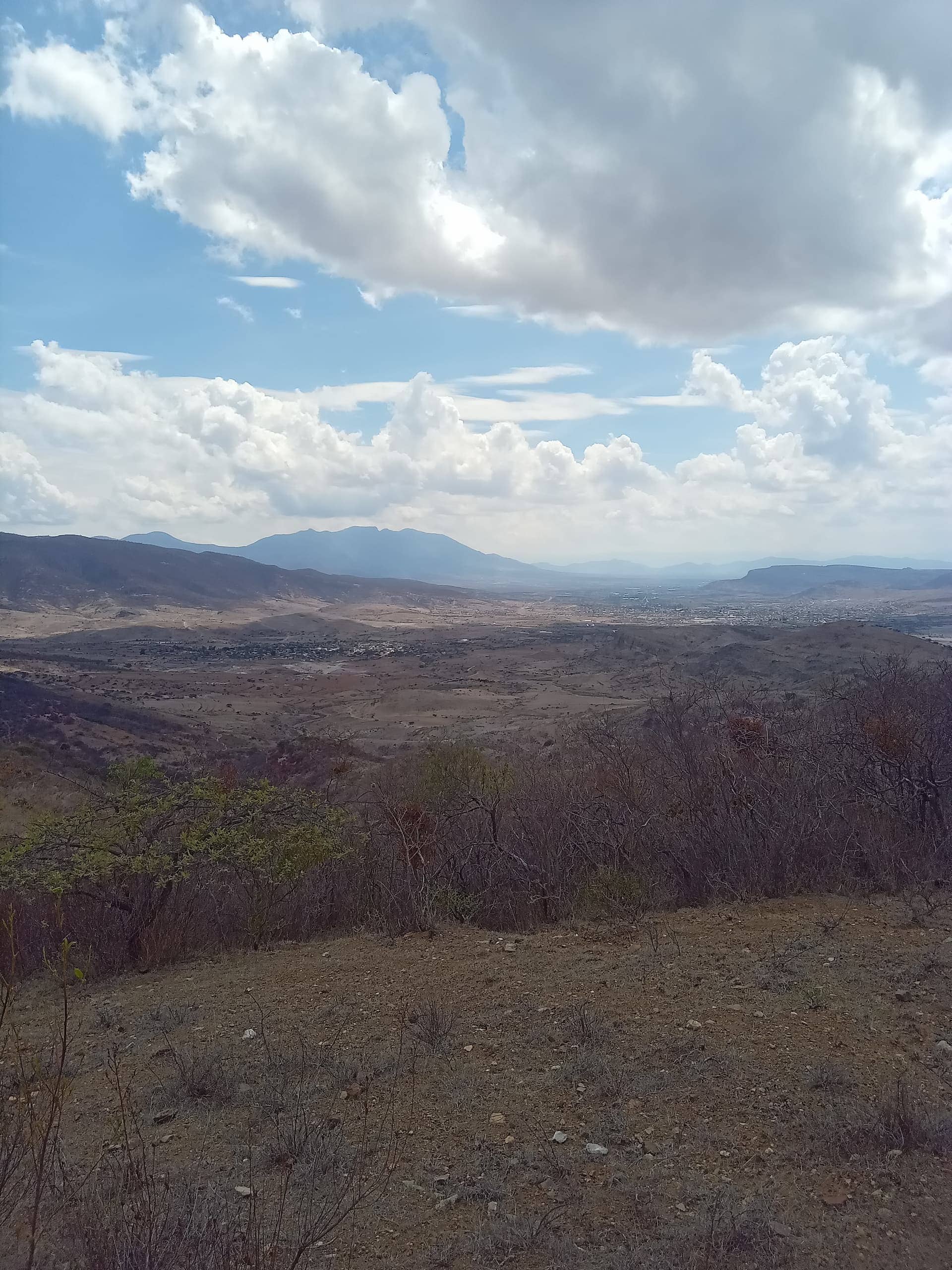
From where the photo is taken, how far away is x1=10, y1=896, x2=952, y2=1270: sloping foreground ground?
337cm

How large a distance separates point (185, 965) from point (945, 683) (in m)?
11.9

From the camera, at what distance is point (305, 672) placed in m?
70.8

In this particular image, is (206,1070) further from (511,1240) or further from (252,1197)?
(511,1240)

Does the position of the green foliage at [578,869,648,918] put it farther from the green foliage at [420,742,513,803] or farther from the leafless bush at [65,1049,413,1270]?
the green foliage at [420,742,513,803]

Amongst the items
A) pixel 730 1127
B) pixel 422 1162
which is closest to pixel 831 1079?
pixel 730 1127

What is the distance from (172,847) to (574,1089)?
16.8 feet

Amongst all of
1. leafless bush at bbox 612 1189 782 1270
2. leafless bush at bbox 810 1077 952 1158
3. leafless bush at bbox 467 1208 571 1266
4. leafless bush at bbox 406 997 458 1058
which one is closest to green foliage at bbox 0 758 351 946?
leafless bush at bbox 406 997 458 1058

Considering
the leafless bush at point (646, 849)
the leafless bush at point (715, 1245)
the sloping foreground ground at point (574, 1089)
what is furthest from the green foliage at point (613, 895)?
the leafless bush at point (715, 1245)

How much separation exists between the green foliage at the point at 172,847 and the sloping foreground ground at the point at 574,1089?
99 cm

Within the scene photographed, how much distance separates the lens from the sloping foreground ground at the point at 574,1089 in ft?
11.0

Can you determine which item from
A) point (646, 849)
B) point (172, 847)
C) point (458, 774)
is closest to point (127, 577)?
point (458, 774)

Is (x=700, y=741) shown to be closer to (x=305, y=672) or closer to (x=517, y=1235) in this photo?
(x=517, y=1235)

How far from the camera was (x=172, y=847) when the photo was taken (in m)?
8.02

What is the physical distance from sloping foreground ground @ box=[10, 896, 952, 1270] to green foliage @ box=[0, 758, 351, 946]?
3.24 ft
